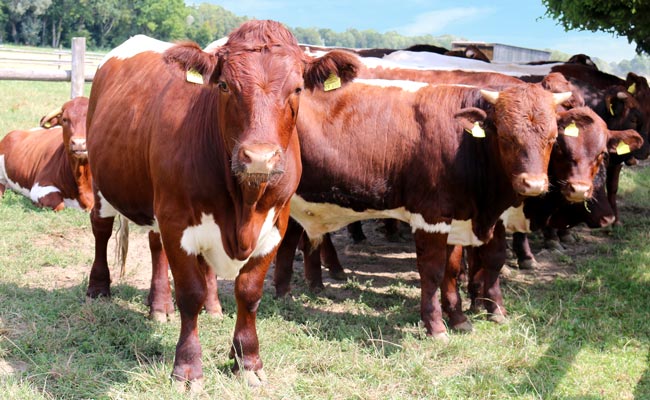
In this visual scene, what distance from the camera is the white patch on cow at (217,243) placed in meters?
3.73

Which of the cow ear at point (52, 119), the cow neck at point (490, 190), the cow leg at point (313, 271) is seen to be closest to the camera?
the cow neck at point (490, 190)

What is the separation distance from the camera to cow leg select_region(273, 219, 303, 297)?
19.2 feet

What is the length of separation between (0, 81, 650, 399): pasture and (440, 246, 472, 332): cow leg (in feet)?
0.52

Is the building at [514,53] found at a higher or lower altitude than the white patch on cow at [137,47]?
lower

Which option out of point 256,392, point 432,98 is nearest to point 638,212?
point 432,98

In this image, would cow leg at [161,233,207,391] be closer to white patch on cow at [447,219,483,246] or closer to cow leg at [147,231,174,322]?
cow leg at [147,231,174,322]

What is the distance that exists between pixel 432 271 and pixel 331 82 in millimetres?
1807

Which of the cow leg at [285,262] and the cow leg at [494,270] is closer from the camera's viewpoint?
the cow leg at [494,270]

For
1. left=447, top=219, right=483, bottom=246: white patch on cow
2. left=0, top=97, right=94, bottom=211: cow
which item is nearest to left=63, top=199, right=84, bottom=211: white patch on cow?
left=0, top=97, right=94, bottom=211: cow

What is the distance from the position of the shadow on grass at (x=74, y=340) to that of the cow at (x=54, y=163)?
3150 mm

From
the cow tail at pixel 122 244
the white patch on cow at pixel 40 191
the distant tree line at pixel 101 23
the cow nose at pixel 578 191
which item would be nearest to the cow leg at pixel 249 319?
the cow tail at pixel 122 244

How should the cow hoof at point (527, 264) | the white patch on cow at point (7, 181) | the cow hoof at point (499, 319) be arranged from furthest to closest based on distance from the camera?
1. the white patch on cow at point (7, 181)
2. the cow hoof at point (527, 264)
3. the cow hoof at point (499, 319)

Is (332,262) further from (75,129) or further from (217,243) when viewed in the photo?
(75,129)

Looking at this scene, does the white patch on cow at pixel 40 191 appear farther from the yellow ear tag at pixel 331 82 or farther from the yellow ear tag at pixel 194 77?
the yellow ear tag at pixel 331 82
